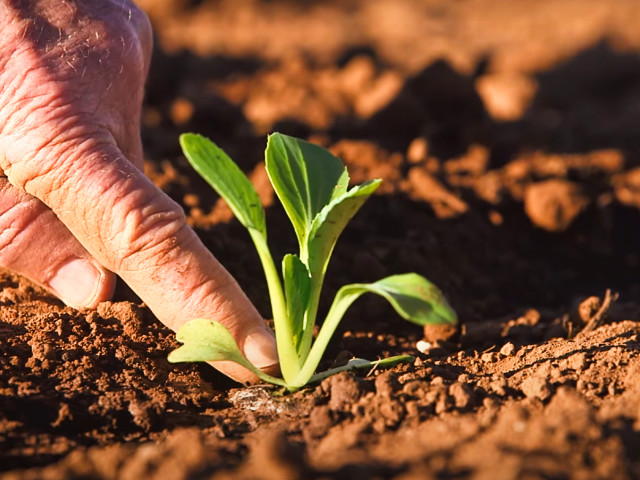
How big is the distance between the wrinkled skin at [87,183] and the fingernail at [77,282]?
87 mm

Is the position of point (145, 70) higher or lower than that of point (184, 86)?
lower

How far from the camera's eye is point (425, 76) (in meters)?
3.55

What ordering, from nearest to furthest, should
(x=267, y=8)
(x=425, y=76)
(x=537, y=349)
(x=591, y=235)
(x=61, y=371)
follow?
(x=61, y=371) → (x=537, y=349) → (x=591, y=235) → (x=425, y=76) → (x=267, y=8)

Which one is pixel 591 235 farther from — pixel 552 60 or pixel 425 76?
pixel 552 60

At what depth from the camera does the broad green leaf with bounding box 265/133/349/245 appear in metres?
1.67

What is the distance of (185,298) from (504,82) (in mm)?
3263

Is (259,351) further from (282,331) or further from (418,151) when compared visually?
(418,151)

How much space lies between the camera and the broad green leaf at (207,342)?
5.02 feet

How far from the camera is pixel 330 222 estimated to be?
1.60 m

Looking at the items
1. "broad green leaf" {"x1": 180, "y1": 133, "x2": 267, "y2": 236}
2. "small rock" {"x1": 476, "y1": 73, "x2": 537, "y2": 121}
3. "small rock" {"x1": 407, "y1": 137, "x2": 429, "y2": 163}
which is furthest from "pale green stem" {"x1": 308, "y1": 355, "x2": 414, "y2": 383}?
"small rock" {"x1": 476, "y1": 73, "x2": 537, "y2": 121}

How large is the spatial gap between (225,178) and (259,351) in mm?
385

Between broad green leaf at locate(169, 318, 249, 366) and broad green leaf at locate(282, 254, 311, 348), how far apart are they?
0.15 m

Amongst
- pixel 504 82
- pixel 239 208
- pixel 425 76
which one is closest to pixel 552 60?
pixel 504 82

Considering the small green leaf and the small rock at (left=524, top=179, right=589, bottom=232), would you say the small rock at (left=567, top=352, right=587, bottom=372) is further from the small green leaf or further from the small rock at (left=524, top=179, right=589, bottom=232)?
the small rock at (left=524, top=179, right=589, bottom=232)
